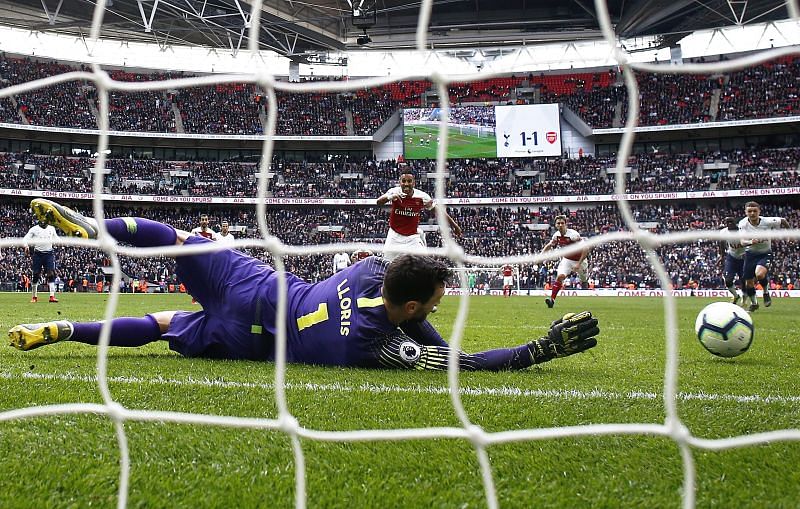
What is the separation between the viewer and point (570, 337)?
3523 mm

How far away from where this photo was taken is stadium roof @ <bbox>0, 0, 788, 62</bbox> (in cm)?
2961

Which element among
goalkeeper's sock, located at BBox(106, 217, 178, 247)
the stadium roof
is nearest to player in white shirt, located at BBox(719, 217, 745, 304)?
goalkeeper's sock, located at BBox(106, 217, 178, 247)

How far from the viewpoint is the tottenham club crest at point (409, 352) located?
365 centimetres

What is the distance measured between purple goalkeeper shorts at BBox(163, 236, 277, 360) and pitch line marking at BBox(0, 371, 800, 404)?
61 cm

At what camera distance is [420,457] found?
1984mm

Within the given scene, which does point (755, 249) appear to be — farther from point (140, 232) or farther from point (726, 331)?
point (140, 232)

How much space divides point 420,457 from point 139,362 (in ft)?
8.24

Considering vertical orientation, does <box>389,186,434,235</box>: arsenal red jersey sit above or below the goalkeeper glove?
above

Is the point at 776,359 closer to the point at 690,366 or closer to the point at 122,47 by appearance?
the point at 690,366

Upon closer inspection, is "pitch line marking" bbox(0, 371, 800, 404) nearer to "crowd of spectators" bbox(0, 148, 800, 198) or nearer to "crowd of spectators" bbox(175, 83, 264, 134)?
"crowd of spectators" bbox(0, 148, 800, 198)

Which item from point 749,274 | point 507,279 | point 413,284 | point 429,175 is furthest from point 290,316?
point 429,175

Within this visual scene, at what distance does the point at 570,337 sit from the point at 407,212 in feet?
18.5

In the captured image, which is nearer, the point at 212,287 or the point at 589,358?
the point at 212,287

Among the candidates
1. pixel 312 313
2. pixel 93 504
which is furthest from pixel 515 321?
pixel 93 504
